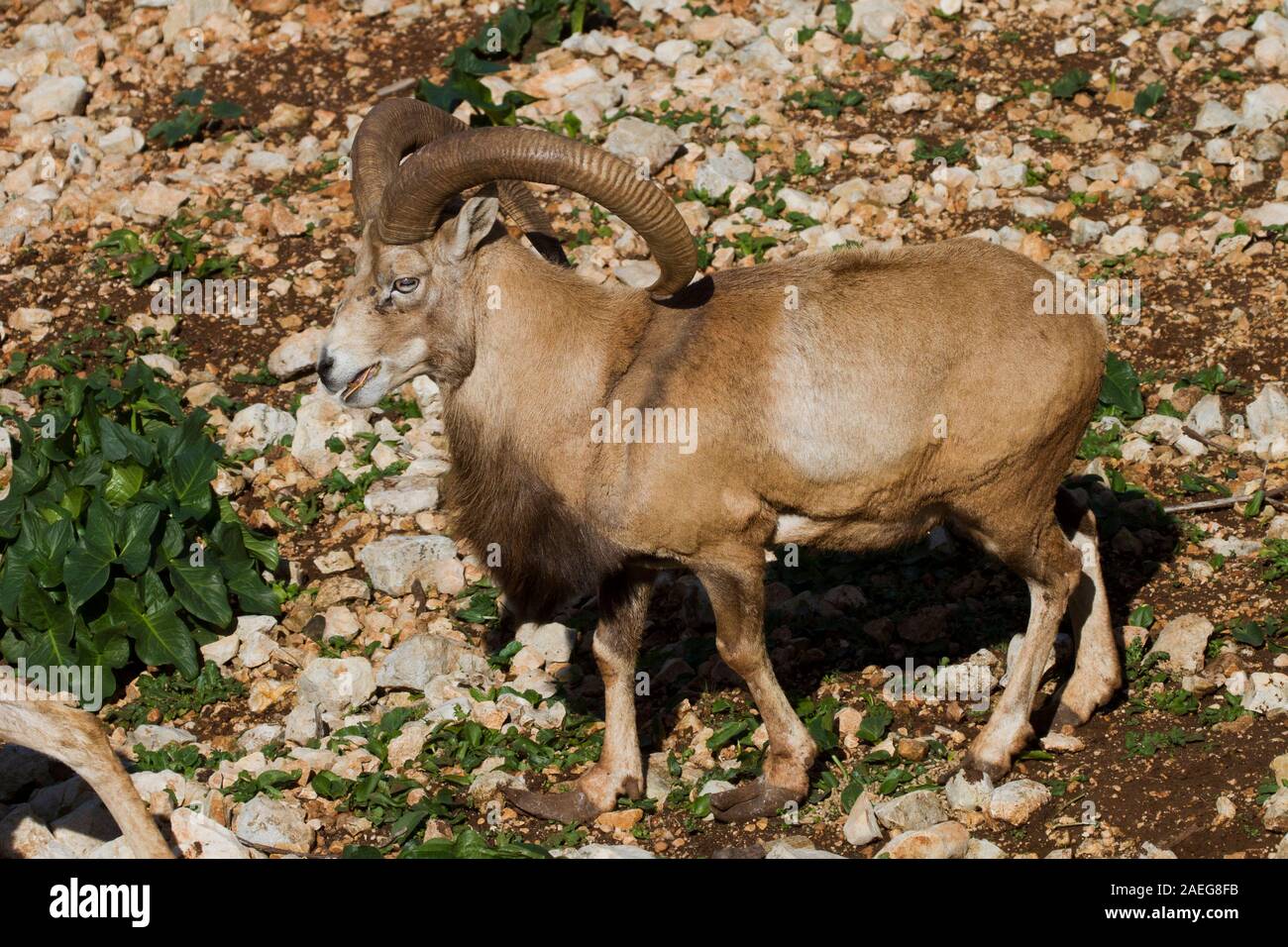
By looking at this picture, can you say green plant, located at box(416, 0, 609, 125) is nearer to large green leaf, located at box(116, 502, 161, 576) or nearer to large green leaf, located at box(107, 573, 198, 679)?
large green leaf, located at box(116, 502, 161, 576)

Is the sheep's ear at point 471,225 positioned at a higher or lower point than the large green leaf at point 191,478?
higher

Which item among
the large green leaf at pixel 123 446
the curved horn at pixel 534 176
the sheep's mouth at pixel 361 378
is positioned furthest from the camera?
the large green leaf at pixel 123 446

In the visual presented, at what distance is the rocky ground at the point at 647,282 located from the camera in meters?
7.98

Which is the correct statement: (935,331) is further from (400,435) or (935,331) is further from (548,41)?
(548,41)

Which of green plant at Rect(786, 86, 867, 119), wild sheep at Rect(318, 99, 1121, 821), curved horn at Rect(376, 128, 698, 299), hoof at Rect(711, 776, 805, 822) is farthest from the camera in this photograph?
green plant at Rect(786, 86, 867, 119)

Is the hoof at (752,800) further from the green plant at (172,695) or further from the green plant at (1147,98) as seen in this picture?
the green plant at (1147,98)

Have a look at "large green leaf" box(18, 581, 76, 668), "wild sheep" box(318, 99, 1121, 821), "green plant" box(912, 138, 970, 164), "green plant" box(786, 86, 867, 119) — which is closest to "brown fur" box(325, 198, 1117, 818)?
"wild sheep" box(318, 99, 1121, 821)

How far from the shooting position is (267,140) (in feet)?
45.1

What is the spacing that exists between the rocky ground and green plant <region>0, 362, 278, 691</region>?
28 cm

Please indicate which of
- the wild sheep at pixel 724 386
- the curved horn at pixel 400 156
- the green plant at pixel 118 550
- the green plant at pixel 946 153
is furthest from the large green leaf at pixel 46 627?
the green plant at pixel 946 153

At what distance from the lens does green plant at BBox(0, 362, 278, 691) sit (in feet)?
29.7

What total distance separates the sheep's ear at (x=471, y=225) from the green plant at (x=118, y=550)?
9.15ft

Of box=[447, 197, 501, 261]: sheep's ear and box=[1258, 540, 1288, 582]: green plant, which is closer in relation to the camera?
box=[447, 197, 501, 261]: sheep's ear

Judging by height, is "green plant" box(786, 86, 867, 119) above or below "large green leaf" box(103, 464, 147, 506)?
above
